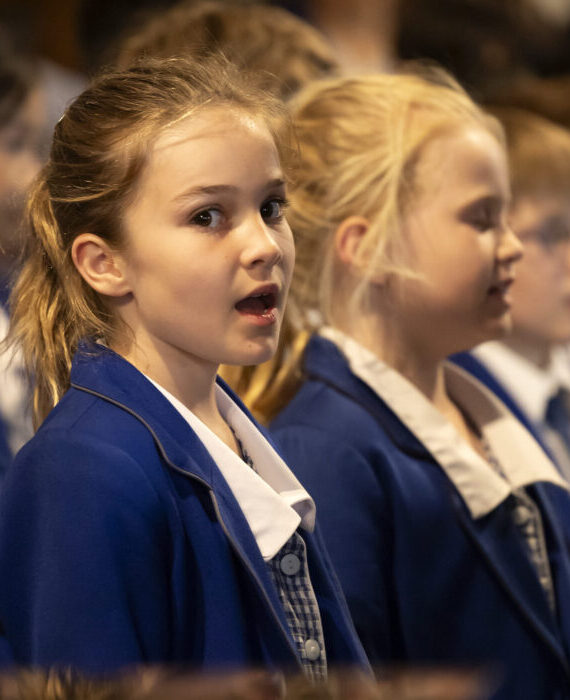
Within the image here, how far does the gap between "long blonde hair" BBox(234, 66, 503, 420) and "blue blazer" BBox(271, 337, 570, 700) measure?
9cm

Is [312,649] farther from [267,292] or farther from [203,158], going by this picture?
[203,158]

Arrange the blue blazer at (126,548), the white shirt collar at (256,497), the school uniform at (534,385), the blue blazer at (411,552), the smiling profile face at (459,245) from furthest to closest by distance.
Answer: the school uniform at (534,385)
the smiling profile face at (459,245)
the blue blazer at (411,552)
the white shirt collar at (256,497)
the blue blazer at (126,548)

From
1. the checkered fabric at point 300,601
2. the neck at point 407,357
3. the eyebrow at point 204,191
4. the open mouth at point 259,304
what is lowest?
the checkered fabric at point 300,601

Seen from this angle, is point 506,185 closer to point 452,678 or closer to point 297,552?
point 297,552

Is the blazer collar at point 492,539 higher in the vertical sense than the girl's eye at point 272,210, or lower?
lower

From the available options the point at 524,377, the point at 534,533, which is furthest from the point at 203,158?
the point at 524,377

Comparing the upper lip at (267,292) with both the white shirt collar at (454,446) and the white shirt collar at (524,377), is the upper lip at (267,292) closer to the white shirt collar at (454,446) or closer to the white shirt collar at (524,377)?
the white shirt collar at (454,446)

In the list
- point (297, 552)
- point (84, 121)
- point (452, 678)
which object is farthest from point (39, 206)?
point (452, 678)

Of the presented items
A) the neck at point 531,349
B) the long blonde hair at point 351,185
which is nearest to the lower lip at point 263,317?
the long blonde hair at point 351,185

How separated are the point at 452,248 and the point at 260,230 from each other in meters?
0.41

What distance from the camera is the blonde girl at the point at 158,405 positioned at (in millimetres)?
830

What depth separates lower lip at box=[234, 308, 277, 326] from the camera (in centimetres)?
93

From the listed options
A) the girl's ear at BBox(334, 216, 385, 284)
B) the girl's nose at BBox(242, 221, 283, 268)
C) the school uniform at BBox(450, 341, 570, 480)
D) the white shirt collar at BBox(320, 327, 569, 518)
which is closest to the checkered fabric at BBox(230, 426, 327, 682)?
the girl's nose at BBox(242, 221, 283, 268)

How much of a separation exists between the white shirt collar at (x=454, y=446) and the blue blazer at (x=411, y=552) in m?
0.01
